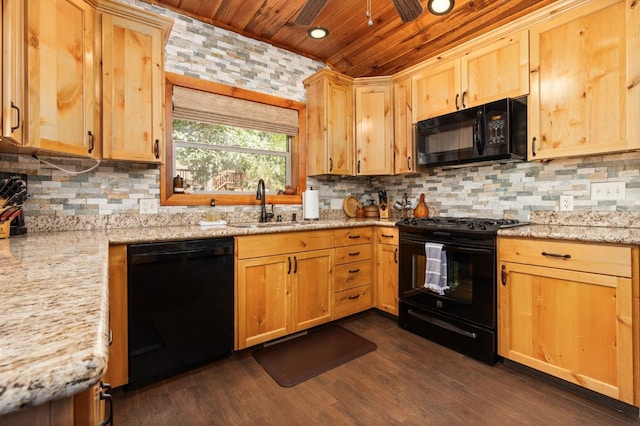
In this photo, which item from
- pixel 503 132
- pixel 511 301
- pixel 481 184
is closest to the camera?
pixel 511 301

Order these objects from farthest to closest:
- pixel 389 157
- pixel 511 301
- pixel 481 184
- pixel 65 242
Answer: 1. pixel 389 157
2. pixel 481 184
3. pixel 511 301
4. pixel 65 242

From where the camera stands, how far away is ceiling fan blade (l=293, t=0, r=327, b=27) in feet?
5.64

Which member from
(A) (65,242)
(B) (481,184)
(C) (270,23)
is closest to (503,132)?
(B) (481,184)

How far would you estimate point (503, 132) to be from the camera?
7.48 feet

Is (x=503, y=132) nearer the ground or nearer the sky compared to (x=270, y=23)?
nearer the ground

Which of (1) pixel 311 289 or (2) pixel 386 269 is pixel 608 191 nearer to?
(2) pixel 386 269

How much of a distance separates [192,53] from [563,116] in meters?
2.86

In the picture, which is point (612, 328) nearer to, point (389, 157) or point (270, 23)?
point (389, 157)

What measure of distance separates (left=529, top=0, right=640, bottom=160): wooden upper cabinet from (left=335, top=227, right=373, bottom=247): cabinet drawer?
4.70 ft

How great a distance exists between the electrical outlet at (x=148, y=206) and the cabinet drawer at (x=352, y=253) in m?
1.52

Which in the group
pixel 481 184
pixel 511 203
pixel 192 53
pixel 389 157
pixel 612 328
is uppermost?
pixel 192 53

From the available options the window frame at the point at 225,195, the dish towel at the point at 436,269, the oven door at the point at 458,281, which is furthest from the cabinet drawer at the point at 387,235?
the window frame at the point at 225,195

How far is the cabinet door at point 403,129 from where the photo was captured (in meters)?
3.00

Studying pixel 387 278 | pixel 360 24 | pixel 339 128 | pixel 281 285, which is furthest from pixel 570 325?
pixel 360 24
